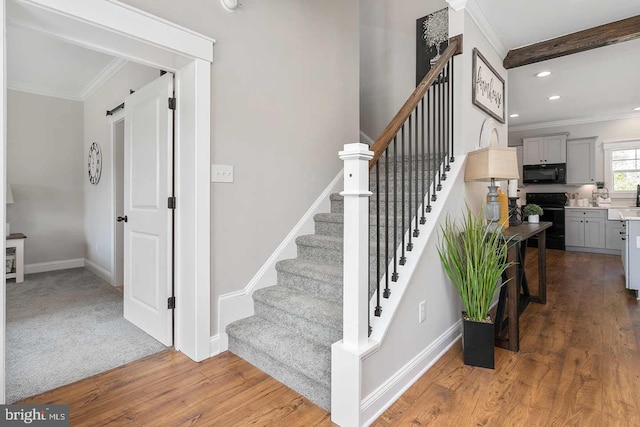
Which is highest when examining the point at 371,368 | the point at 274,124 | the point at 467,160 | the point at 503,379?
the point at 274,124

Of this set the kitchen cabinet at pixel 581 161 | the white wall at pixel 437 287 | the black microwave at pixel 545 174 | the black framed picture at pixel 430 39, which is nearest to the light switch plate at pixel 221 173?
the white wall at pixel 437 287

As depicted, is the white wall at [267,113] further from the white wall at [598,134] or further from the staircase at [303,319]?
the white wall at [598,134]

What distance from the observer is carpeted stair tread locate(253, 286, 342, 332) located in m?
1.96

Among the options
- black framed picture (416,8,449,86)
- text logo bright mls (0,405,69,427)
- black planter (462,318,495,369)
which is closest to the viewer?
text logo bright mls (0,405,69,427)

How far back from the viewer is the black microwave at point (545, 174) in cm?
673

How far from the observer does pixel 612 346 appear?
2.37 meters

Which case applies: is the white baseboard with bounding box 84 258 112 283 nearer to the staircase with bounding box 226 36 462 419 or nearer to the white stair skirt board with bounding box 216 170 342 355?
the white stair skirt board with bounding box 216 170 342 355

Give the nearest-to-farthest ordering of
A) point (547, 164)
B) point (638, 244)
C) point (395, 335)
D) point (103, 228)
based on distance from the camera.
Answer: point (395, 335)
point (638, 244)
point (103, 228)
point (547, 164)

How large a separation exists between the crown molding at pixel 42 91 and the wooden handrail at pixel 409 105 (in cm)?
515

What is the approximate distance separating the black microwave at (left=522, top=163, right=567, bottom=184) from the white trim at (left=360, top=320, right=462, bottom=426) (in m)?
5.92

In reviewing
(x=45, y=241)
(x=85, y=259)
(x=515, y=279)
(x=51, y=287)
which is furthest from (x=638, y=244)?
(x=45, y=241)

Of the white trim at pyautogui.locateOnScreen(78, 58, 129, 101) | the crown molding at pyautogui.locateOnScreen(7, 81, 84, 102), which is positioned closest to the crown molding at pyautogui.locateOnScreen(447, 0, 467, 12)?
the white trim at pyautogui.locateOnScreen(78, 58, 129, 101)

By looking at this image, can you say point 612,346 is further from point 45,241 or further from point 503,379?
point 45,241

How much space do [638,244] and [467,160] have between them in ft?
8.42
